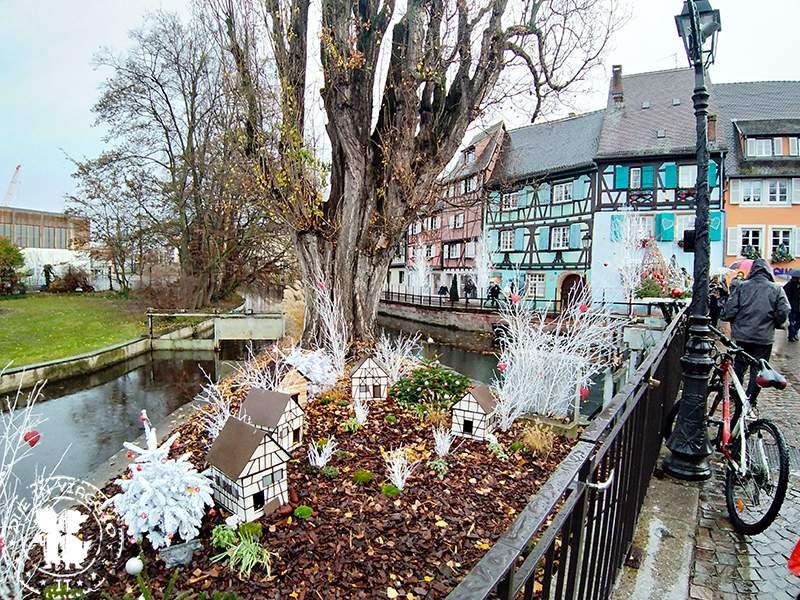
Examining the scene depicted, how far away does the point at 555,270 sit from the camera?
2656cm

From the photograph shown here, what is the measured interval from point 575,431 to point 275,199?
5.78m

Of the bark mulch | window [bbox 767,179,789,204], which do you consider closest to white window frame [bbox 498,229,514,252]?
window [bbox 767,179,789,204]

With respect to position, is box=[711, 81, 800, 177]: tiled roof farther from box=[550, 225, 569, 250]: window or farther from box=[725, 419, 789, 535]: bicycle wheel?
box=[725, 419, 789, 535]: bicycle wheel

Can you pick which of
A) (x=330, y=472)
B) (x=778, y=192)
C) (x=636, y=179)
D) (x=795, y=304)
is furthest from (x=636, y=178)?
(x=330, y=472)

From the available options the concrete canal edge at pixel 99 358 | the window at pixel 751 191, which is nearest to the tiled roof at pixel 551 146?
the window at pixel 751 191

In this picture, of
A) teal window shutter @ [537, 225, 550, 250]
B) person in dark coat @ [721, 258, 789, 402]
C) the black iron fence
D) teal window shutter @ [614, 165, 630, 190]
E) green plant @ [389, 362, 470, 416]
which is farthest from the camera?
teal window shutter @ [537, 225, 550, 250]

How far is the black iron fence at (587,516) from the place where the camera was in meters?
1.01

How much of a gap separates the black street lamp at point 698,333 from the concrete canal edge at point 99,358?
10767 millimetres

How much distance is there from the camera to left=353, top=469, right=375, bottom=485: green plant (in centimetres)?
386

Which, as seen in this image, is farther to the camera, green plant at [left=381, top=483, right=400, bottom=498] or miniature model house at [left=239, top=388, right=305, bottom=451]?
miniature model house at [left=239, top=388, right=305, bottom=451]

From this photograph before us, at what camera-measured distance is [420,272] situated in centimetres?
3209

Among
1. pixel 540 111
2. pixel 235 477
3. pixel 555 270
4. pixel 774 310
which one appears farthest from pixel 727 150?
pixel 235 477

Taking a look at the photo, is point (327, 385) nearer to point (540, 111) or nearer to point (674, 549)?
point (674, 549)

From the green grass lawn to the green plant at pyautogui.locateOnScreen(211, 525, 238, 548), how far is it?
12331 millimetres
